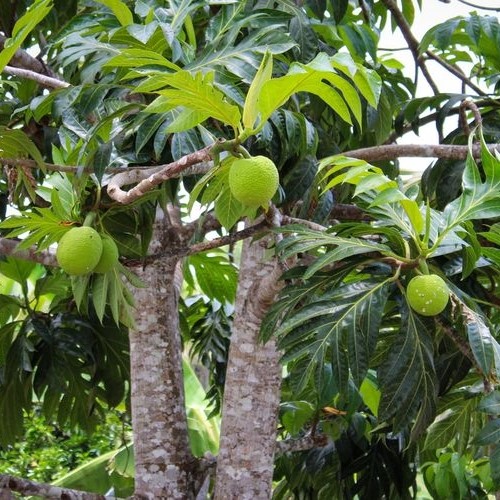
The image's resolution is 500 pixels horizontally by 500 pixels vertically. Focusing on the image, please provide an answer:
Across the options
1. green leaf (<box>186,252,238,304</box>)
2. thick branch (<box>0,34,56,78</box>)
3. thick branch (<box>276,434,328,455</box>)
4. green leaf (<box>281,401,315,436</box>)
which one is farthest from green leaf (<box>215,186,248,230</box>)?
green leaf (<box>186,252,238,304</box>)

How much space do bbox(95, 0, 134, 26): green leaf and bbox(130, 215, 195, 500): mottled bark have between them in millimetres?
639

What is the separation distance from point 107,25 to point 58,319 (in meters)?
0.93

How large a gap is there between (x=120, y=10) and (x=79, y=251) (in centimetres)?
40

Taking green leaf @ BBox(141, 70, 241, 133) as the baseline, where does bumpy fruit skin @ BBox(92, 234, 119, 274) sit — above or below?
below

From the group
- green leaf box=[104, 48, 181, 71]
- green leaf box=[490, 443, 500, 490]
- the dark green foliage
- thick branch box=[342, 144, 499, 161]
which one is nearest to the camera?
green leaf box=[104, 48, 181, 71]

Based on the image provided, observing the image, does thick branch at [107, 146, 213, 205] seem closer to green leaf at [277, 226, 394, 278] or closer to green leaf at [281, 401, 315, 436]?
green leaf at [277, 226, 394, 278]

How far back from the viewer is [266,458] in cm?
178

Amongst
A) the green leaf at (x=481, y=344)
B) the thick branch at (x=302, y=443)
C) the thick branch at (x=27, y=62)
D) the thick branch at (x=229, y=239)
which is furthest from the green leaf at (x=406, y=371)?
the thick branch at (x=27, y=62)

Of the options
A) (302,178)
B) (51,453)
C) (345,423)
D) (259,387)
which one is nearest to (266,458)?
(259,387)

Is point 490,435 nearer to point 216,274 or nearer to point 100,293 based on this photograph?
point 100,293

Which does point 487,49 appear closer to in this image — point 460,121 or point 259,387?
point 460,121

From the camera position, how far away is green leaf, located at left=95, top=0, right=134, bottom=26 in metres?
1.30

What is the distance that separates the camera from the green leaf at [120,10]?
130cm

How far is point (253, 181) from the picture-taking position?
955 millimetres
